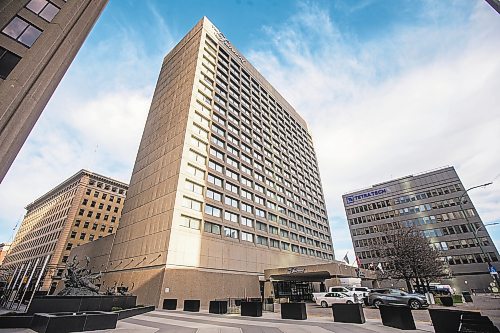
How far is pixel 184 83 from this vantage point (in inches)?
1812

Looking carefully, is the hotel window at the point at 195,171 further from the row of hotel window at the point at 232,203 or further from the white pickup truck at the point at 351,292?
the white pickup truck at the point at 351,292

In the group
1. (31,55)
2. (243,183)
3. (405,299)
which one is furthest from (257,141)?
(31,55)

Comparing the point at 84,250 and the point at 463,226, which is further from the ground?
the point at 463,226

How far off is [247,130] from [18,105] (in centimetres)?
4045

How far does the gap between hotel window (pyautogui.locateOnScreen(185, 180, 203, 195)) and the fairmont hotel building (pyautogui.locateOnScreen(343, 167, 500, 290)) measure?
1602 inches

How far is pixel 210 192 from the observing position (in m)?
37.5

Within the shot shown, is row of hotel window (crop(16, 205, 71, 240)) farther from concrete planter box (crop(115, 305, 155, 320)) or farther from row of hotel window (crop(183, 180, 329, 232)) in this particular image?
concrete planter box (crop(115, 305, 155, 320))

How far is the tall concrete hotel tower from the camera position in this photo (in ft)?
104

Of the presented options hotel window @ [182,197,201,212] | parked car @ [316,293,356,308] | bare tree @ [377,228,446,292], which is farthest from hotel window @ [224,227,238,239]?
bare tree @ [377,228,446,292]

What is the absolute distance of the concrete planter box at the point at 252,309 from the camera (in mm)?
17734

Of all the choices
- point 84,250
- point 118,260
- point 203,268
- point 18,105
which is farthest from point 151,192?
point 84,250

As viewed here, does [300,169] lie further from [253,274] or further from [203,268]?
[203,268]

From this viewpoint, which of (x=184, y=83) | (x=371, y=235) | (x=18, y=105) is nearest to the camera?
(x=18, y=105)

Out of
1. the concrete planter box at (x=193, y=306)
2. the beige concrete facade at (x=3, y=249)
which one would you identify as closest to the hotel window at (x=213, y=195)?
the concrete planter box at (x=193, y=306)
